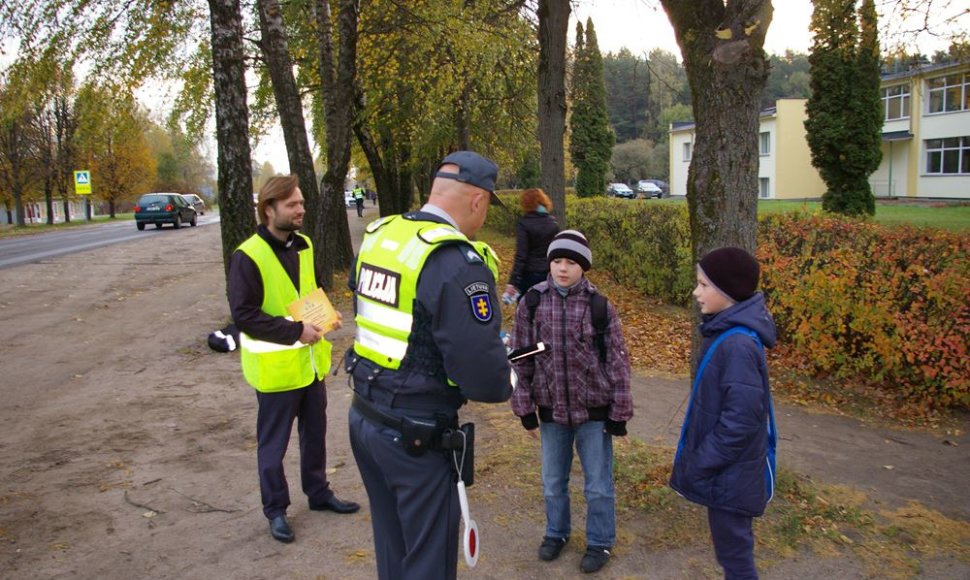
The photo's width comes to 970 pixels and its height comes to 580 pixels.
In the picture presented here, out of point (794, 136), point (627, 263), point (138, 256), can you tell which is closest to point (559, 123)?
point (627, 263)

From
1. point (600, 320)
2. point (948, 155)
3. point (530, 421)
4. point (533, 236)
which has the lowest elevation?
point (530, 421)

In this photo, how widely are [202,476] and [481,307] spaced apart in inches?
135

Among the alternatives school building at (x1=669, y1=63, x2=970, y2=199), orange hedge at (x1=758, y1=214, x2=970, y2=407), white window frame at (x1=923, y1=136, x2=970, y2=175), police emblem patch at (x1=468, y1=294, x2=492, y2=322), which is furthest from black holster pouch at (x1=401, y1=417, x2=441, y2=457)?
white window frame at (x1=923, y1=136, x2=970, y2=175)

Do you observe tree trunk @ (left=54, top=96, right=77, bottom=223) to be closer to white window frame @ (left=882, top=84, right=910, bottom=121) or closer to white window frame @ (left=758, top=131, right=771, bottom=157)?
white window frame @ (left=758, top=131, right=771, bottom=157)

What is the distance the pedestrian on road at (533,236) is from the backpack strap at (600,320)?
4943 millimetres

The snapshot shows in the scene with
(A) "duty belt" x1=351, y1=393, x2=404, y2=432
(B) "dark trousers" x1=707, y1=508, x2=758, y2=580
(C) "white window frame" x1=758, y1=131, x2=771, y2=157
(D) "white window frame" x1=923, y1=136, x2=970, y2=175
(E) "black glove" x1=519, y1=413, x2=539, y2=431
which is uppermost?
(C) "white window frame" x1=758, y1=131, x2=771, y2=157

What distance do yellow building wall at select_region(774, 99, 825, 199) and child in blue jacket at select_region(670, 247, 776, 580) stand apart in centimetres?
5097

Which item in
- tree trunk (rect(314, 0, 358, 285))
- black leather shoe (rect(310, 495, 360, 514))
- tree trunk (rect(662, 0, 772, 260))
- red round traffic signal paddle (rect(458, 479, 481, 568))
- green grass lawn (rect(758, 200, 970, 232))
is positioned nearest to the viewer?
red round traffic signal paddle (rect(458, 479, 481, 568))

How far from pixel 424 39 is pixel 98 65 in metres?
5.64

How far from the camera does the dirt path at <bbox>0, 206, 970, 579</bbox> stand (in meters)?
3.93

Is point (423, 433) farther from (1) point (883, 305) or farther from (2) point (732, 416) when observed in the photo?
(1) point (883, 305)

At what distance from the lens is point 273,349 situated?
4125mm

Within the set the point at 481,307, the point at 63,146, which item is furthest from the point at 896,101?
the point at 63,146

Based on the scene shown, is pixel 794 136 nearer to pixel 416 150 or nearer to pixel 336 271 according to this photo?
pixel 416 150
